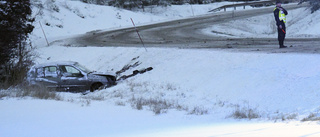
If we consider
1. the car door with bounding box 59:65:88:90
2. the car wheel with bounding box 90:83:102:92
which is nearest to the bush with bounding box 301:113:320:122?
the car wheel with bounding box 90:83:102:92

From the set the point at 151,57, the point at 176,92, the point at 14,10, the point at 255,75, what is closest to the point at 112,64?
the point at 151,57

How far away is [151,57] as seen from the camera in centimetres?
1723

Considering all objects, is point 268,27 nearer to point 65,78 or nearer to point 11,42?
point 65,78

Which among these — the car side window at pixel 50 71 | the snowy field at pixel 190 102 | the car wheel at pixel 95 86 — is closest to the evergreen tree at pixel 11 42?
the car side window at pixel 50 71

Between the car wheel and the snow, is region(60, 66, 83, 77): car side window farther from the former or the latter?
the snow

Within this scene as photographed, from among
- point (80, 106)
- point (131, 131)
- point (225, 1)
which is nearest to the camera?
point (131, 131)

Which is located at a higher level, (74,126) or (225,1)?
(225,1)

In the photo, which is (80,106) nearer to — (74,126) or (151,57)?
(74,126)

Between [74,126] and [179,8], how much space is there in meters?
42.6

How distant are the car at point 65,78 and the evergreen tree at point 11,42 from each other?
26.5 inches

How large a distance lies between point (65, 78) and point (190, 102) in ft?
18.8

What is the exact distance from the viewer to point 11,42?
585 inches

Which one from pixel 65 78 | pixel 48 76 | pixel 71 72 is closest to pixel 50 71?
pixel 48 76

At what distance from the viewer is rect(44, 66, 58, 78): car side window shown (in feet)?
48.0
